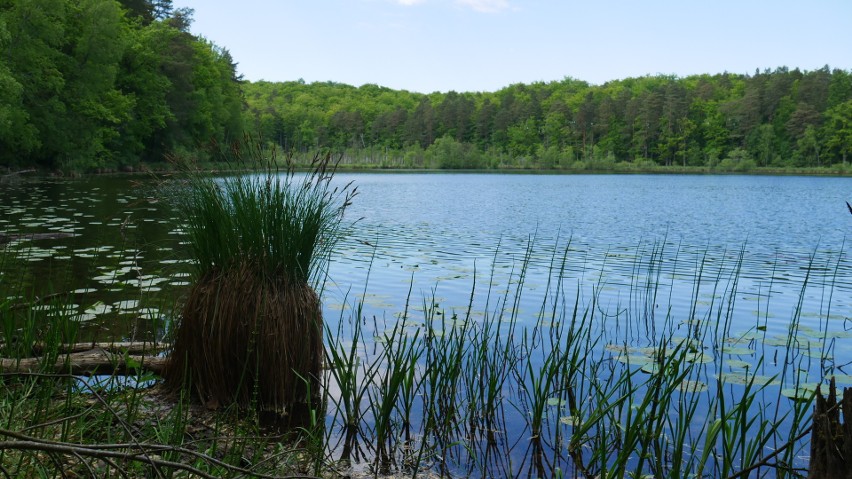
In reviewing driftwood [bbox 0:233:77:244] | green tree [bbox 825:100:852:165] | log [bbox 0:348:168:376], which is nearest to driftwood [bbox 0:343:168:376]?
log [bbox 0:348:168:376]

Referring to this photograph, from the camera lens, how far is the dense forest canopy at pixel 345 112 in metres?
32.1

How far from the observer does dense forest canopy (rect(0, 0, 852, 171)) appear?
32094 mm

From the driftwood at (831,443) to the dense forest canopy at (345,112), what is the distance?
12.2ft

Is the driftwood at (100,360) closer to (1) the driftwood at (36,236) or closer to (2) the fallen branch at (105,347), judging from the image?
(2) the fallen branch at (105,347)

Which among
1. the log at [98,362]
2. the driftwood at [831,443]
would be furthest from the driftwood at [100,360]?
the driftwood at [831,443]

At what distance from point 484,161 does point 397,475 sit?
94.4 m

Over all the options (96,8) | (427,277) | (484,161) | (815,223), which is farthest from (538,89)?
(427,277)

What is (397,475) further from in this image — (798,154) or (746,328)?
(798,154)

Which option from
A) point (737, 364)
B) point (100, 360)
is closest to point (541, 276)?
point (737, 364)

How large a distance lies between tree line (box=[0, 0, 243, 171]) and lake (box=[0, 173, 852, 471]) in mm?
5664

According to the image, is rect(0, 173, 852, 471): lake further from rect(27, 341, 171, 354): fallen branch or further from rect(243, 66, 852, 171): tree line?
rect(243, 66, 852, 171): tree line

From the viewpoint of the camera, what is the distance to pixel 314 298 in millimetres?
4480

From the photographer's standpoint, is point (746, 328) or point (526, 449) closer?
point (526, 449)

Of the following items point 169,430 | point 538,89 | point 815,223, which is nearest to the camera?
point 169,430
